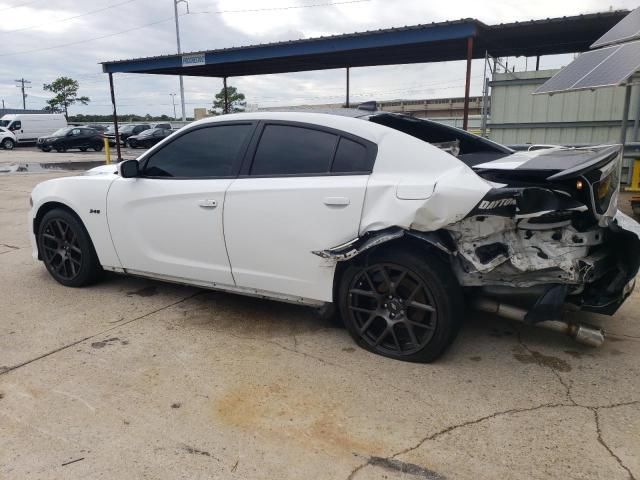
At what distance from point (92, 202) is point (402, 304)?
2807 mm

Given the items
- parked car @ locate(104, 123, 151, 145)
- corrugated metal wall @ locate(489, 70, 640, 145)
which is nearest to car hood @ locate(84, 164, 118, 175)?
corrugated metal wall @ locate(489, 70, 640, 145)

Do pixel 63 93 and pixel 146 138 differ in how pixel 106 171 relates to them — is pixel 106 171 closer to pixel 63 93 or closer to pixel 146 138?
pixel 146 138

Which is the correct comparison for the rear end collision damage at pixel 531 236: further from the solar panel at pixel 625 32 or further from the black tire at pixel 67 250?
the solar panel at pixel 625 32

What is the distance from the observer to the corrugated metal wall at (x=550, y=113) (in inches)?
425

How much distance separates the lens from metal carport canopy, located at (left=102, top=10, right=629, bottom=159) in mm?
9883

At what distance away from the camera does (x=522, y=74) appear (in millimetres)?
11484

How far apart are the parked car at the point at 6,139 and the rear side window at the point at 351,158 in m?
36.5

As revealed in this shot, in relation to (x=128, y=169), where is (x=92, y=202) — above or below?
below

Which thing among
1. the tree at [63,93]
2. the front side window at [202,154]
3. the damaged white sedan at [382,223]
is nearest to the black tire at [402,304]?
the damaged white sedan at [382,223]

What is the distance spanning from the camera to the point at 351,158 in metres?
3.33

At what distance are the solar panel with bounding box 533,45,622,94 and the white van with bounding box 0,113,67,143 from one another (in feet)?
118

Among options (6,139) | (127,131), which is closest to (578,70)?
(127,131)

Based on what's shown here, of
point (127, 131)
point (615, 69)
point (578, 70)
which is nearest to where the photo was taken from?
point (615, 69)

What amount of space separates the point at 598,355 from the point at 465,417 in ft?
4.14
